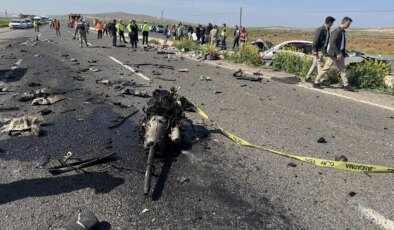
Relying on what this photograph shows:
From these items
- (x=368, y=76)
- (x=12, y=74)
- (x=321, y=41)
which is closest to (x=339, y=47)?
(x=321, y=41)

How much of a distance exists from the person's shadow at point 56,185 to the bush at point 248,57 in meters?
13.2

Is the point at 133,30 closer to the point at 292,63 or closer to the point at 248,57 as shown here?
the point at 248,57

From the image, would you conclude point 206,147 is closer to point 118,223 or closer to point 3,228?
point 118,223

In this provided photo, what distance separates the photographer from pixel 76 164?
444 centimetres

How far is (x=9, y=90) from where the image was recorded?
9094 millimetres

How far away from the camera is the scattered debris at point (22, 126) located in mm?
5731

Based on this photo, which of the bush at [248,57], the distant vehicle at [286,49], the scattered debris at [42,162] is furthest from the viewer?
the bush at [248,57]

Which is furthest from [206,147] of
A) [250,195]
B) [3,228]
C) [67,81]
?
[67,81]

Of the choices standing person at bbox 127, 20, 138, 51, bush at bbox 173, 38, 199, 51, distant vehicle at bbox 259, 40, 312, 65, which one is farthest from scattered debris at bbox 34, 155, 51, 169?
standing person at bbox 127, 20, 138, 51

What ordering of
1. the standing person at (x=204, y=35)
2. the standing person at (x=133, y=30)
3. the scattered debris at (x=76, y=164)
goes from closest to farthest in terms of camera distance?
1. the scattered debris at (x=76, y=164)
2. the standing person at (x=133, y=30)
3. the standing person at (x=204, y=35)

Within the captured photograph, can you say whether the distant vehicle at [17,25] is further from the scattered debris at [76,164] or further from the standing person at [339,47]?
the scattered debris at [76,164]

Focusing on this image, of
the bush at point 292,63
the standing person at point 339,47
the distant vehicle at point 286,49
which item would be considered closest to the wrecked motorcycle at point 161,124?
the standing person at point 339,47

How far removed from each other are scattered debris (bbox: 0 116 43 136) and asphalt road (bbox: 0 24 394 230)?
0.18m

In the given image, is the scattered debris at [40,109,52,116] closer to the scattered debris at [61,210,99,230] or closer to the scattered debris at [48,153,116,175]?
the scattered debris at [48,153,116,175]
